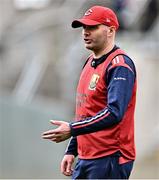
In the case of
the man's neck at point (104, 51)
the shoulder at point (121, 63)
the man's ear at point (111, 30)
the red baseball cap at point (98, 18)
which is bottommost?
the shoulder at point (121, 63)

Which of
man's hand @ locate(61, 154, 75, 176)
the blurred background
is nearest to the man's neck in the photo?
man's hand @ locate(61, 154, 75, 176)

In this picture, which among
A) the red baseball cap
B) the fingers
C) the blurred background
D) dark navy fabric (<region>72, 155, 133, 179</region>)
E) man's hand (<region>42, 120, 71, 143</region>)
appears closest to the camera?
man's hand (<region>42, 120, 71, 143</region>)

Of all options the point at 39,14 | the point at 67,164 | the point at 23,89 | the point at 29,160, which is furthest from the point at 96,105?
the point at 39,14

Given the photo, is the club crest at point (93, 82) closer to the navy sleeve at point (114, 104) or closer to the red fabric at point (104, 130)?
the red fabric at point (104, 130)

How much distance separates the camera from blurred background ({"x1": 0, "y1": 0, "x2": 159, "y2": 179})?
15.1m

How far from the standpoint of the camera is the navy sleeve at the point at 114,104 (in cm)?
628

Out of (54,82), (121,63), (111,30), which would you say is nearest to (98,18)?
(111,30)

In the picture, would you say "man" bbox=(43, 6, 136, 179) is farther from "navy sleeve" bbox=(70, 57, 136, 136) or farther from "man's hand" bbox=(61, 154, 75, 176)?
"man's hand" bbox=(61, 154, 75, 176)

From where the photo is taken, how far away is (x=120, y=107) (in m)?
6.28

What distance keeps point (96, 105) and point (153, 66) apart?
9035 mm

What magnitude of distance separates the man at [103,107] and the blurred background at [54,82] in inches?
300

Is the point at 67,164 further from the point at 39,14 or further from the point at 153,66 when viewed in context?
the point at 39,14

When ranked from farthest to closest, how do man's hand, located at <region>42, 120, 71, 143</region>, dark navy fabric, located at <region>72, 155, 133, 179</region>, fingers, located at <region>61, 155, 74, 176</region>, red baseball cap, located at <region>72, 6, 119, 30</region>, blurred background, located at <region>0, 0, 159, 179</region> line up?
blurred background, located at <region>0, 0, 159, 179</region> < fingers, located at <region>61, 155, 74, 176</region> < dark navy fabric, located at <region>72, 155, 133, 179</region> < red baseball cap, located at <region>72, 6, 119, 30</region> < man's hand, located at <region>42, 120, 71, 143</region>

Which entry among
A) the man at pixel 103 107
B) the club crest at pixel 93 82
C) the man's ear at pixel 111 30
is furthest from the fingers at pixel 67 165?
the man's ear at pixel 111 30
